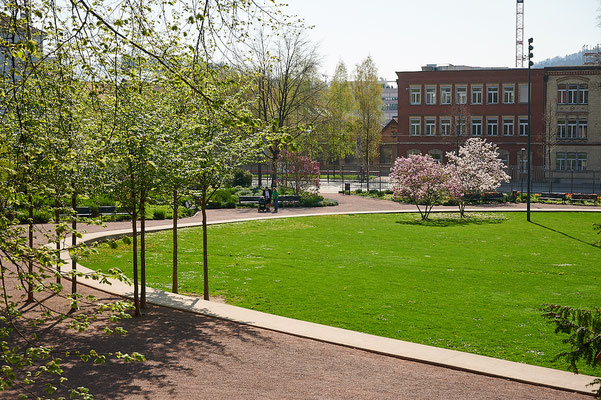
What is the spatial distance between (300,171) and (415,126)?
3065 centimetres

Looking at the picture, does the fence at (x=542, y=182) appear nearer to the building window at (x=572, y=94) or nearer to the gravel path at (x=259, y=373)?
the building window at (x=572, y=94)

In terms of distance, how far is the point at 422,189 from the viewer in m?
35.3

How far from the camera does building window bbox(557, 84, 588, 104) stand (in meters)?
68.6

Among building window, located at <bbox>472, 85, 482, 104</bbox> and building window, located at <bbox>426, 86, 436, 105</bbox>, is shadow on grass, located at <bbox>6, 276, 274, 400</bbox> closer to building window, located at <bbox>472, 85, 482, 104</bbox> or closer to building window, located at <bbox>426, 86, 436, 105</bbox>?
building window, located at <bbox>426, 86, 436, 105</bbox>

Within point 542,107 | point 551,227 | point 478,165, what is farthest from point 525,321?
point 542,107

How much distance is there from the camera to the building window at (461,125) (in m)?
68.6

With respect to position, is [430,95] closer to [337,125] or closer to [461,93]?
[461,93]

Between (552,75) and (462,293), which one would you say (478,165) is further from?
(552,75)

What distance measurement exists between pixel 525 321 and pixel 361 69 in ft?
260

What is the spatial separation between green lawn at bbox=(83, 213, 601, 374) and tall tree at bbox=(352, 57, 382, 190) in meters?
56.3

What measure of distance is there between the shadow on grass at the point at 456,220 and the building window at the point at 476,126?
35.6m

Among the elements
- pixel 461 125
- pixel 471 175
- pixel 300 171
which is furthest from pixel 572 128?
pixel 300 171

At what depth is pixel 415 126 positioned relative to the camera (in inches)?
2881

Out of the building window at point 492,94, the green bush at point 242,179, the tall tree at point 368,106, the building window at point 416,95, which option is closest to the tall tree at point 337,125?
the tall tree at point 368,106
